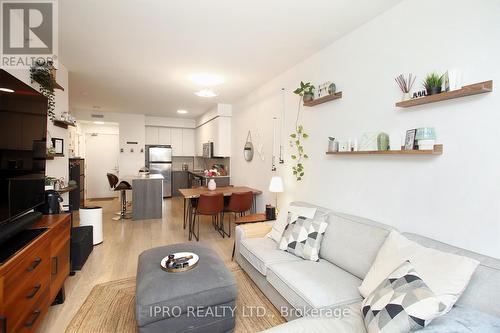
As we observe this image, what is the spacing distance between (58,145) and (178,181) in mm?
4906

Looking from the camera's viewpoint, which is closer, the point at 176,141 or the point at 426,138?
the point at 426,138

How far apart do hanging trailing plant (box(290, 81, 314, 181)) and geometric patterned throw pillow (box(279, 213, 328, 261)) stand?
3.03ft

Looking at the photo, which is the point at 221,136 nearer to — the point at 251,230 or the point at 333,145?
the point at 251,230

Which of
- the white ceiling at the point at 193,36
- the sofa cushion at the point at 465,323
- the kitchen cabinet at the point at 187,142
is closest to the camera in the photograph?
the sofa cushion at the point at 465,323

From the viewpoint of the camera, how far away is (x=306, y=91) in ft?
10.1

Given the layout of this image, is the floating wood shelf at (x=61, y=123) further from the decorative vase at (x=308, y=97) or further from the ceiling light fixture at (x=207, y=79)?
the decorative vase at (x=308, y=97)

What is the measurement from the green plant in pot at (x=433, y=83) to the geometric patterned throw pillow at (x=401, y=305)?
3.93 feet

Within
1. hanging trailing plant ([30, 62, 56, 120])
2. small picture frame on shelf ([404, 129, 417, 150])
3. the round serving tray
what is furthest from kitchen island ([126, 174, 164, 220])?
small picture frame on shelf ([404, 129, 417, 150])

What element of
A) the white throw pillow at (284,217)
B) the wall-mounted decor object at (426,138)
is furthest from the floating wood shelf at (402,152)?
the white throw pillow at (284,217)

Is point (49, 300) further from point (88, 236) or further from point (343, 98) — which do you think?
point (343, 98)

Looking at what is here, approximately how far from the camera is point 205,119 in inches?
277

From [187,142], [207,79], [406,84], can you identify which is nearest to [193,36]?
[207,79]

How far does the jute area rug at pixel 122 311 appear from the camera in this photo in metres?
1.95

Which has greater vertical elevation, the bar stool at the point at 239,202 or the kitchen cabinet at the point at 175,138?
the kitchen cabinet at the point at 175,138
